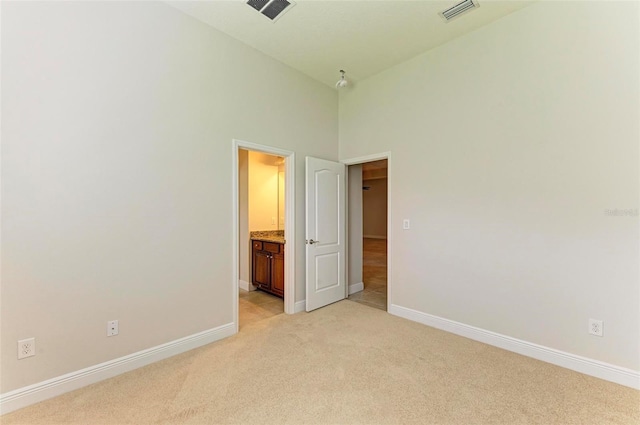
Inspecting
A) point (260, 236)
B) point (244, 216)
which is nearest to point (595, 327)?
point (260, 236)

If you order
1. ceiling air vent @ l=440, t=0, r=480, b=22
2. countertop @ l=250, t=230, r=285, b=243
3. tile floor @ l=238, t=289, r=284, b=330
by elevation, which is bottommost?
tile floor @ l=238, t=289, r=284, b=330

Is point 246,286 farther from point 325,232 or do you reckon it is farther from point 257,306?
point 325,232

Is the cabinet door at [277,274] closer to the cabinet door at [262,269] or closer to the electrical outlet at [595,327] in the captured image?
Result: the cabinet door at [262,269]

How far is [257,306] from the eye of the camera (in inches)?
149

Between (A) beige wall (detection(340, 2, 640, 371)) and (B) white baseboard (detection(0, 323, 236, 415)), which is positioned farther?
(A) beige wall (detection(340, 2, 640, 371))

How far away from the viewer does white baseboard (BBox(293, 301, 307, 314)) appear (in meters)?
3.51

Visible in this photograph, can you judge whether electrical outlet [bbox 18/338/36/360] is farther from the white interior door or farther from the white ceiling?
the white ceiling

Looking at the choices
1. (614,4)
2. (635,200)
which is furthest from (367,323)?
(614,4)

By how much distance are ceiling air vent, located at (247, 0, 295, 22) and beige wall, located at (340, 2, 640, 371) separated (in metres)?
1.63

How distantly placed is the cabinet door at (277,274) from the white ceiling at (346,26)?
266 centimetres

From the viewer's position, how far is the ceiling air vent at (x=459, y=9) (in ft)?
7.93

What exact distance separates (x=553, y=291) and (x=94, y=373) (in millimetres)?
3869

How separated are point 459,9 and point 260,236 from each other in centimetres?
384

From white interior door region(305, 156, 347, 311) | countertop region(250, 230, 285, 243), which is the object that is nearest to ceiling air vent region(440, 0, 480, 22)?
white interior door region(305, 156, 347, 311)
